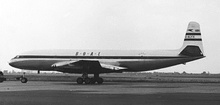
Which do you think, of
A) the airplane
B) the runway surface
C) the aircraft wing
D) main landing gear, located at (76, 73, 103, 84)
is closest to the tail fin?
the airplane

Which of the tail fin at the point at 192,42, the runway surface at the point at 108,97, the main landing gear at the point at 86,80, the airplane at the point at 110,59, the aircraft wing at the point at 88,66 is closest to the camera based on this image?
the runway surface at the point at 108,97

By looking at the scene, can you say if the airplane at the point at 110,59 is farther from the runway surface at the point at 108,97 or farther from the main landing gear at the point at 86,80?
the runway surface at the point at 108,97

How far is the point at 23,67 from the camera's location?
39.2m

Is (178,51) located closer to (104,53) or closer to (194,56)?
(194,56)

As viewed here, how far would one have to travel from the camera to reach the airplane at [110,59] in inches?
1383

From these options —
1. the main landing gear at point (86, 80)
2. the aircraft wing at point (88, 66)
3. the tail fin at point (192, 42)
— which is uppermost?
the tail fin at point (192, 42)

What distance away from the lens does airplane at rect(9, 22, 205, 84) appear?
35125mm

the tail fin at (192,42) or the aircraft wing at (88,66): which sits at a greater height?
the tail fin at (192,42)

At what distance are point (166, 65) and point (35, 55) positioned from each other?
1490 cm

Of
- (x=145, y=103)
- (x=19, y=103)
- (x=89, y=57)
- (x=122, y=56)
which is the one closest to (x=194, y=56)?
(x=122, y=56)

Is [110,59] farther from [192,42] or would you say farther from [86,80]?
[192,42]

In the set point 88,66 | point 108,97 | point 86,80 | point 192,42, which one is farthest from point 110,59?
point 108,97

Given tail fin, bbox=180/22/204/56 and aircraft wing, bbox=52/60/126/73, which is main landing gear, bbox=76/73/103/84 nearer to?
aircraft wing, bbox=52/60/126/73

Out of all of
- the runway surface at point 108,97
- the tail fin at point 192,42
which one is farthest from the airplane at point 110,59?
the runway surface at point 108,97
